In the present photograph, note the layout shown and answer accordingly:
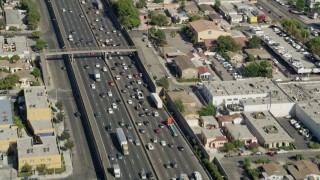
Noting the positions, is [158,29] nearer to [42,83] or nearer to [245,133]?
[42,83]

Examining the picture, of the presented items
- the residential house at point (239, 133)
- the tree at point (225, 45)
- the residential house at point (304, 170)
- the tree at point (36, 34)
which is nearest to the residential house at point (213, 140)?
the residential house at point (239, 133)

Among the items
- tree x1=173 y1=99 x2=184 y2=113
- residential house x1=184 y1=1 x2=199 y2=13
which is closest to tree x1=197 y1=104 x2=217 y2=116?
tree x1=173 y1=99 x2=184 y2=113

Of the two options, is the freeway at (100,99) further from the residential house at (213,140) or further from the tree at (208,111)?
the tree at (208,111)

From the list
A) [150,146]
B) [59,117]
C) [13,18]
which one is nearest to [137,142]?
[150,146]

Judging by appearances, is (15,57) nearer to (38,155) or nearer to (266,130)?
(38,155)

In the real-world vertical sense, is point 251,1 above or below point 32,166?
below

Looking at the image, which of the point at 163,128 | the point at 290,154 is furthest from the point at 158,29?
the point at 290,154

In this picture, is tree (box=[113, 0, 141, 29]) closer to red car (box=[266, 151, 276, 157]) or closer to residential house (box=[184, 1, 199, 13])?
residential house (box=[184, 1, 199, 13])
